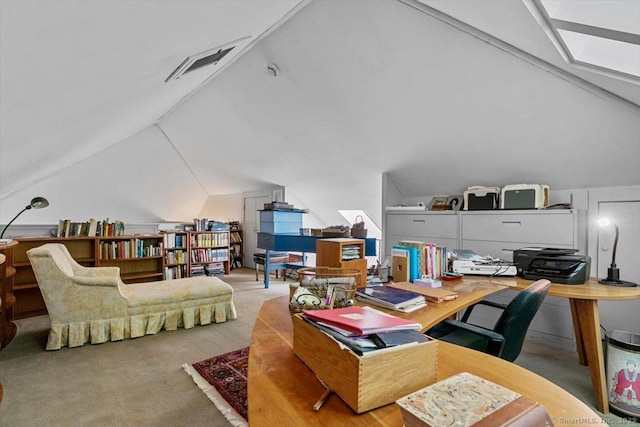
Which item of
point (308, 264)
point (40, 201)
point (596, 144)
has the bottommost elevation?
point (308, 264)

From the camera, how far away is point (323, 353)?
788 mm

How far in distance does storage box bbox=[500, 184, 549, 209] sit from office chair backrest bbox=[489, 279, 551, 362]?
1515 mm

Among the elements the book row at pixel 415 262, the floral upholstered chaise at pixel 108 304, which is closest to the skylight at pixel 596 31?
the book row at pixel 415 262

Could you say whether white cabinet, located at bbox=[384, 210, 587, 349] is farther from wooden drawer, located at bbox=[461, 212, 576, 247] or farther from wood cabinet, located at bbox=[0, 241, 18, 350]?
wood cabinet, located at bbox=[0, 241, 18, 350]

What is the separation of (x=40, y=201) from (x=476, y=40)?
423cm

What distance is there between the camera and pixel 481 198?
2.99 metres

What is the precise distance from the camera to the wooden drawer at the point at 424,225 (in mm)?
3178

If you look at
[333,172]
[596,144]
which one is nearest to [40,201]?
[333,172]

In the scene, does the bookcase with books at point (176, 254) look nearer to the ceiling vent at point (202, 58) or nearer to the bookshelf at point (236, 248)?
the bookshelf at point (236, 248)

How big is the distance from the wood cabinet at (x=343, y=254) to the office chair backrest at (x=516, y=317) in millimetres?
709

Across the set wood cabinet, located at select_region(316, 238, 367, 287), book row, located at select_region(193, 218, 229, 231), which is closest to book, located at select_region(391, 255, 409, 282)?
wood cabinet, located at select_region(316, 238, 367, 287)

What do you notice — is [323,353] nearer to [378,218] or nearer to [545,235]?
[545,235]

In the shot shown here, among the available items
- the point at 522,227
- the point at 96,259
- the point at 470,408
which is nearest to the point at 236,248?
the point at 96,259

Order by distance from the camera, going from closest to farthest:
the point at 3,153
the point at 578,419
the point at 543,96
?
the point at 578,419
the point at 3,153
the point at 543,96
